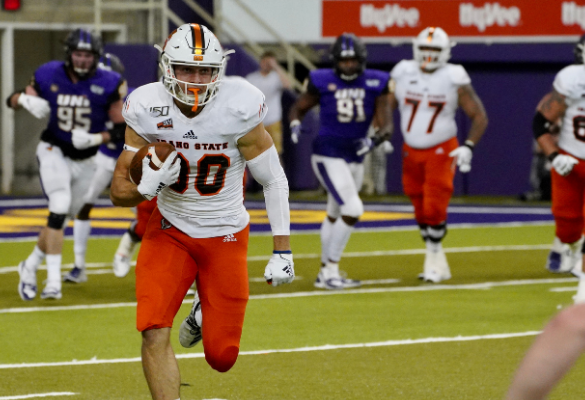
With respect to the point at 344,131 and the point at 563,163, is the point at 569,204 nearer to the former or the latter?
the point at 563,163

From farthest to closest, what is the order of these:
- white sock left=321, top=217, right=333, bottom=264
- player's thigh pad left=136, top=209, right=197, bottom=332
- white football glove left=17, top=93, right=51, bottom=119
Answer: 1. white sock left=321, top=217, right=333, bottom=264
2. white football glove left=17, top=93, right=51, bottom=119
3. player's thigh pad left=136, top=209, right=197, bottom=332

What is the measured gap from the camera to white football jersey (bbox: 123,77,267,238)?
461 centimetres

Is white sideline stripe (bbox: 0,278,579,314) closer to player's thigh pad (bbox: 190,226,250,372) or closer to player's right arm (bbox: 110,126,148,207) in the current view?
player's thigh pad (bbox: 190,226,250,372)

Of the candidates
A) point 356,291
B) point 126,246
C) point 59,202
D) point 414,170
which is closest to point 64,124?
point 59,202

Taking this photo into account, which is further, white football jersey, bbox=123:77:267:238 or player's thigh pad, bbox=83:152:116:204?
player's thigh pad, bbox=83:152:116:204

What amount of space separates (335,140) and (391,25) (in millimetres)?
7953

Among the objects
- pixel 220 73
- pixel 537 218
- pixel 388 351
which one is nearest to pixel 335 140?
pixel 388 351

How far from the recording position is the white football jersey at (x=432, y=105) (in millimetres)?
8953

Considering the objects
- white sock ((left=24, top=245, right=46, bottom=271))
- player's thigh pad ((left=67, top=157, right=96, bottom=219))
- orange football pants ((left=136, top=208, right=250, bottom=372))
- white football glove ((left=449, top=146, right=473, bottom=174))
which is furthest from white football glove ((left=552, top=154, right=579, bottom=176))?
orange football pants ((left=136, top=208, right=250, bottom=372))

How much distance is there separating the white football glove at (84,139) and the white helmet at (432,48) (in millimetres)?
2687

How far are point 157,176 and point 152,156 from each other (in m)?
0.08

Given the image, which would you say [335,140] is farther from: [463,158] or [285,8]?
[285,8]

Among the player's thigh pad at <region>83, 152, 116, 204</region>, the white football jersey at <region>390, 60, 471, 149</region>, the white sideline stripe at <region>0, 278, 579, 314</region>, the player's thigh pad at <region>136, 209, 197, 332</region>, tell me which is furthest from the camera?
the white football jersey at <region>390, 60, 471, 149</region>

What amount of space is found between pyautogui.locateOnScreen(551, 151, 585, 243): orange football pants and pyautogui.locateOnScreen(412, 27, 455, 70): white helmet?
4.18ft
